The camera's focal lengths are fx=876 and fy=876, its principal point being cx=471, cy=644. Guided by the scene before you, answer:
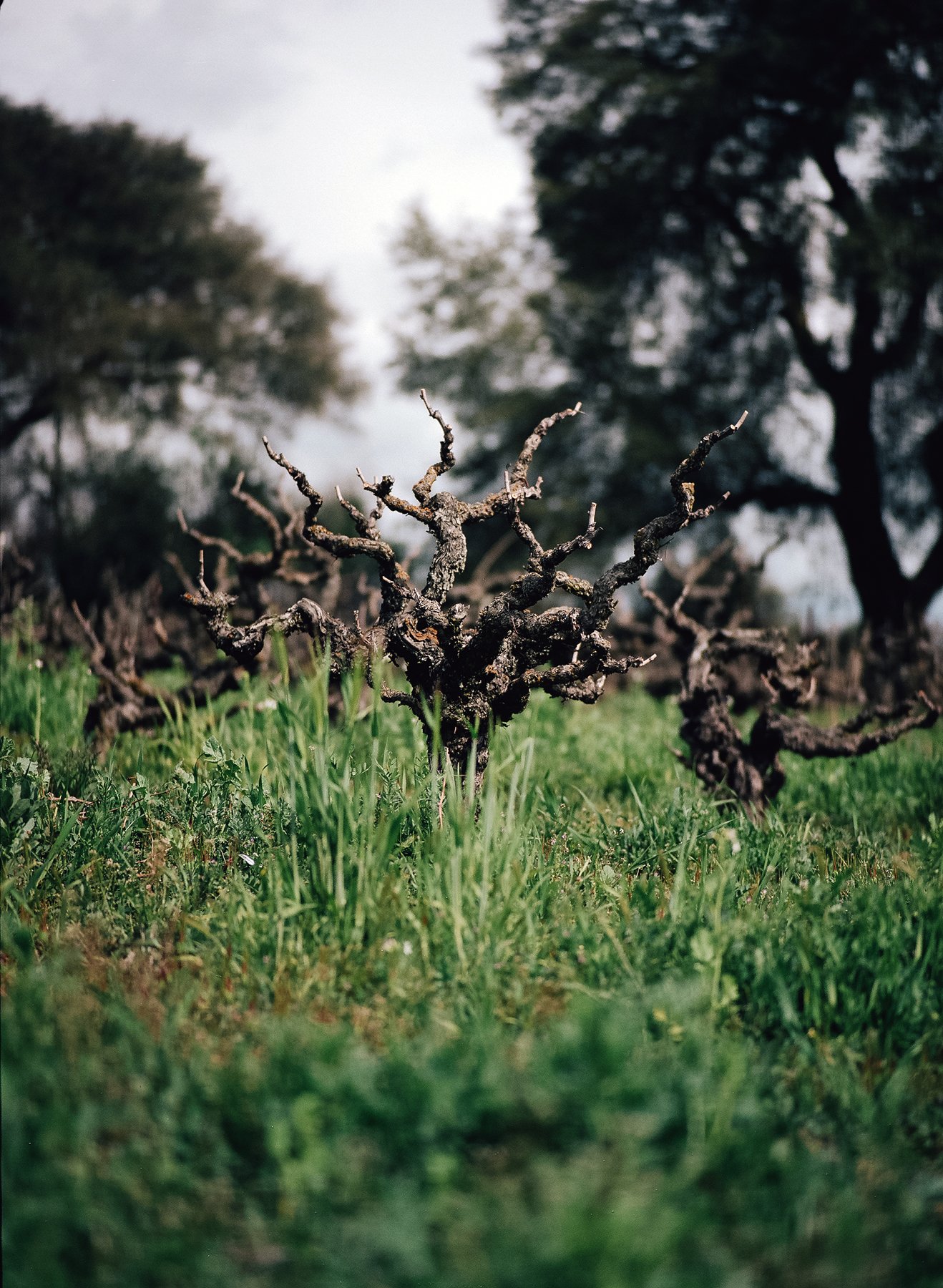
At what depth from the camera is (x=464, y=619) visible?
3938 millimetres

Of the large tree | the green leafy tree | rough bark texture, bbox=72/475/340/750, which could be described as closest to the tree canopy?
the green leafy tree

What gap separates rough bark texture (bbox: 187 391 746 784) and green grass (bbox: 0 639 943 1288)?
0.45m

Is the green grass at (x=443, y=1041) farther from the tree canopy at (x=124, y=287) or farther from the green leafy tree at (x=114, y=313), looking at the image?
the tree canopy at (x=124, y=287)

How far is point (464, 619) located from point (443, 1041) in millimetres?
2023

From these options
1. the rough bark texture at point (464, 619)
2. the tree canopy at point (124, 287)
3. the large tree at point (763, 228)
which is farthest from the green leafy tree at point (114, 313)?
the rough bark texture at point (464, 619)

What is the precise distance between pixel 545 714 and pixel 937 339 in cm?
1208

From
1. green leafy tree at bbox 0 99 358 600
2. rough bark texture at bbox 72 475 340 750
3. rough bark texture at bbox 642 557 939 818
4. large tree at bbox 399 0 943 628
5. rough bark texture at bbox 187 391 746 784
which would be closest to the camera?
rough bark texture at bbox 187 391 746 784

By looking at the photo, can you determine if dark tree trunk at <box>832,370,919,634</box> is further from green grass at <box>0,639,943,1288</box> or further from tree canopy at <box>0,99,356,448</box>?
tree canopy at <box>0,99,356,448</box>

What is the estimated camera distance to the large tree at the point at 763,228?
1427 cm

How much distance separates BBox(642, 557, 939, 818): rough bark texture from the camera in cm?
528

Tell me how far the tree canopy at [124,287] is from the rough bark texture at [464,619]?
71.8 feet

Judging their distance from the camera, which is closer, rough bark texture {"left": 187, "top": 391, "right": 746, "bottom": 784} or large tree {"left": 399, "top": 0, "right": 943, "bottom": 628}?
rough bark texture {"left": 187, "top": 391, "right": 746, "bottom": 784}

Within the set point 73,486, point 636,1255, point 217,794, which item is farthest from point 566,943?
point 73,486

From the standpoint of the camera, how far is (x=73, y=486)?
20484mm
